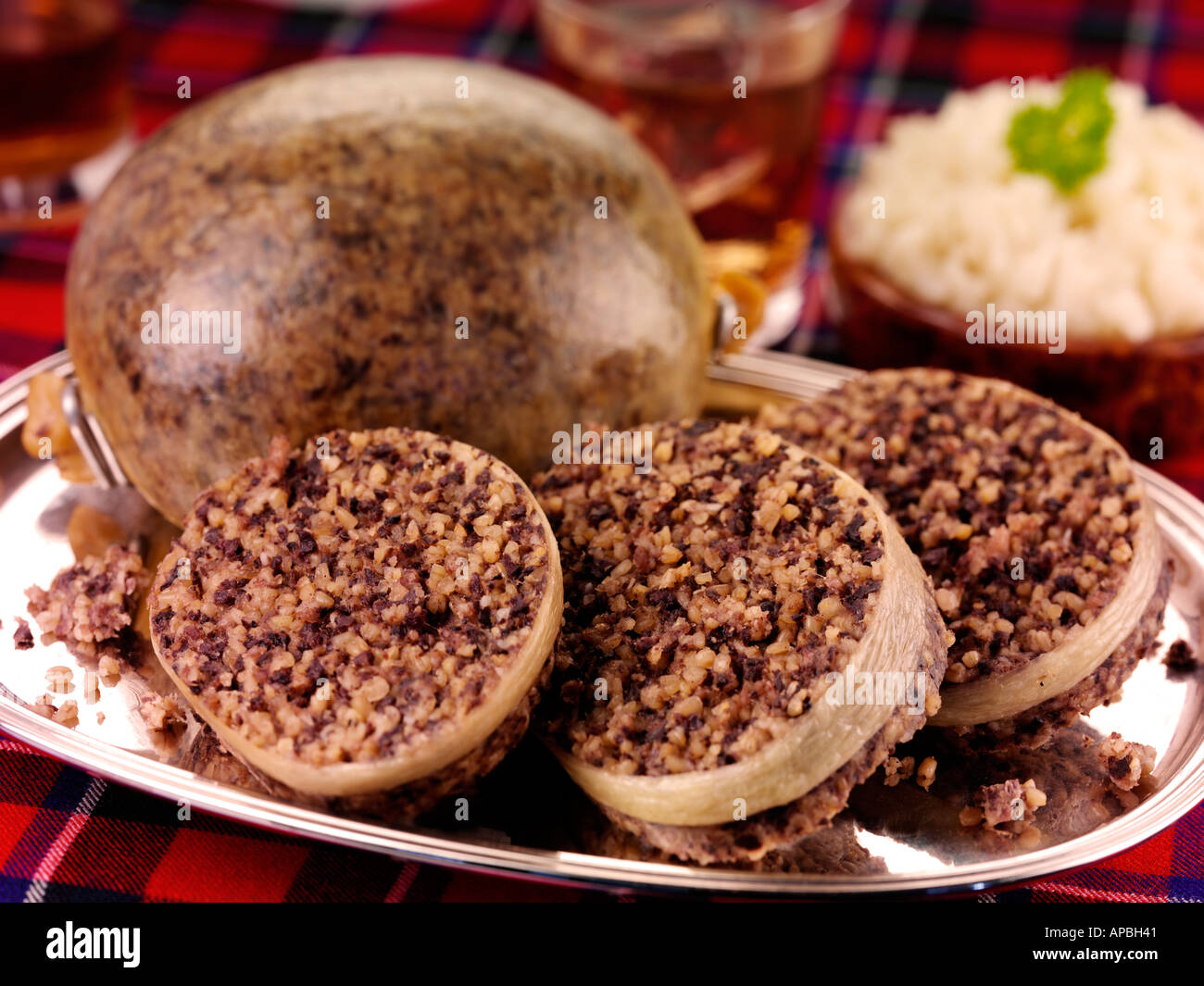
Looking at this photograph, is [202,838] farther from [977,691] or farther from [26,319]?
[26,319]

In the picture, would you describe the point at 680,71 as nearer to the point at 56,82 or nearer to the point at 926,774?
the point at 56,82

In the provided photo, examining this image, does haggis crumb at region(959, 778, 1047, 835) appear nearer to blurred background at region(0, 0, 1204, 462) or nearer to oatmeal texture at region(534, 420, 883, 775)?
oatmeal texture at region(534, 420, 883, 775)

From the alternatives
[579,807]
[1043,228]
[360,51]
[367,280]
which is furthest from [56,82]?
[579,807]

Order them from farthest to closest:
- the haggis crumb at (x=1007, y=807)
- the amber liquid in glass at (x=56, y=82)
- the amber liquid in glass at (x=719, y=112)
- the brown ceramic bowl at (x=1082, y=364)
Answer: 1. the amber liquid in glass at (x=56, y=82)
2. the amber liquid in glass at (x=719, y=112)
3. the brown ceramic bowl at (x=1082, y=364)
4. the haggis crumb at (x=1007, y=807)

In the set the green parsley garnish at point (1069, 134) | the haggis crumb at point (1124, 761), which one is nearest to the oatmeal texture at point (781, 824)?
the haggis crumb at point (1124, 761)

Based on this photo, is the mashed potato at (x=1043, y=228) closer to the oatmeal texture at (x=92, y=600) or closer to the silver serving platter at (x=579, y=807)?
the silver serving platter at (x=579, y=807)
